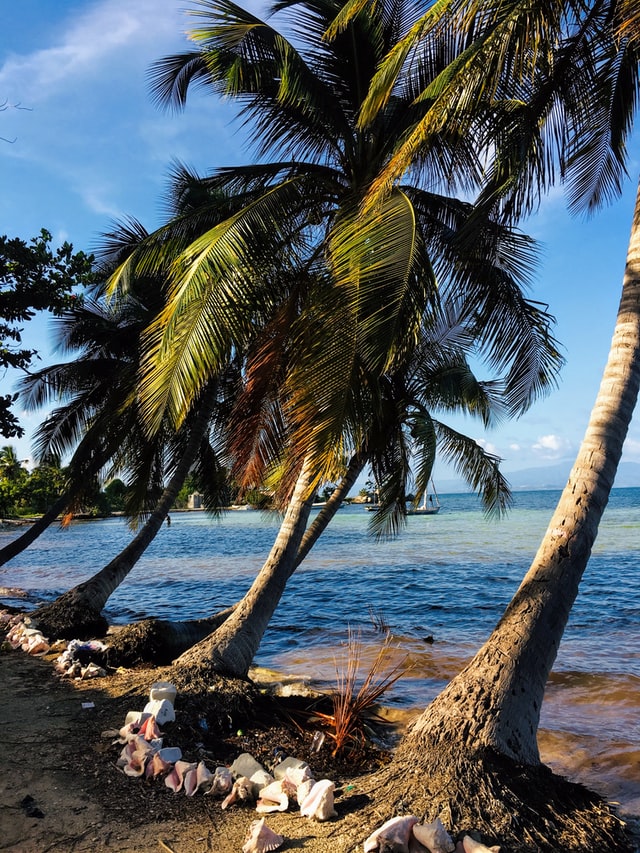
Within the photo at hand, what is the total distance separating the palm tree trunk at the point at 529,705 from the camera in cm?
362

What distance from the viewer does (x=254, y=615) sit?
690cm

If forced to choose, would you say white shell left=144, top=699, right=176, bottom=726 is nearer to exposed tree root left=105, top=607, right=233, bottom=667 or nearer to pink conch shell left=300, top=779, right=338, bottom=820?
pink conch shell left=300, top=779, right=338, bottom=820

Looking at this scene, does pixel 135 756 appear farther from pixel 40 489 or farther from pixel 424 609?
pixel 40 489

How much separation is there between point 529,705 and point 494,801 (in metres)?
0.69

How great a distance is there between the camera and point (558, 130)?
625 centimetres

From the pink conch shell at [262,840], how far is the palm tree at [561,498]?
2.40 ft

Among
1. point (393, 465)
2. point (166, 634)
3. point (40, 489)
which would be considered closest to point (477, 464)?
point (393, 465)

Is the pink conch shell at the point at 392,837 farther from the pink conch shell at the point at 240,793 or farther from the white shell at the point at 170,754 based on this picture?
Answer: the white shell at the point at 170,754

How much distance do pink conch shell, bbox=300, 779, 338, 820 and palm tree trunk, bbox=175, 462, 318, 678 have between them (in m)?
2.49

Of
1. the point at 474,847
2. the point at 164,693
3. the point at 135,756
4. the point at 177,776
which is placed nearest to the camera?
the point at 474,847

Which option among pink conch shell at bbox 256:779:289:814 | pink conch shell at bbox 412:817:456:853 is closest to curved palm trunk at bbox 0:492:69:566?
pink conch shell at bbox 256:779:289:814

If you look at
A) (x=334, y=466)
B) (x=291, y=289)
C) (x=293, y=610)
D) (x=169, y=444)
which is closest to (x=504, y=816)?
(x=334, y=466)

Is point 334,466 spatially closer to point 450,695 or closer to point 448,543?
point 450,695

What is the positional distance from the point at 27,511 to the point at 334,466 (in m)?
65.3
